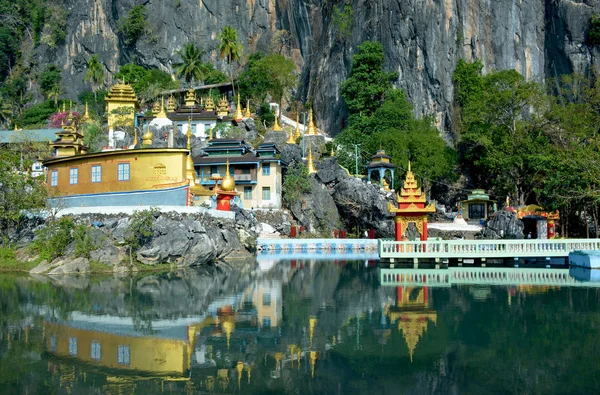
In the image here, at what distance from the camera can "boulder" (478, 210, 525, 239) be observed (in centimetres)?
3912

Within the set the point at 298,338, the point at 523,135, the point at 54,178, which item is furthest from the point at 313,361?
the point at 523,135

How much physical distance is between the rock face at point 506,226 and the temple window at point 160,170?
23.0 m

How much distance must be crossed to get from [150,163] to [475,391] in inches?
896

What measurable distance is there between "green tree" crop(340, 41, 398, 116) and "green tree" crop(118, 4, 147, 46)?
34.7 metres

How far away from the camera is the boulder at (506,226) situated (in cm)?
3912

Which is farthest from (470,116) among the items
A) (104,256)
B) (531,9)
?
(104,256)

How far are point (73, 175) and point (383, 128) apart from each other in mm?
28922

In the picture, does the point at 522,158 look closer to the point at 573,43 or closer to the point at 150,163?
the point at 573,43

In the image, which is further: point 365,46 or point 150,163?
point 365,46

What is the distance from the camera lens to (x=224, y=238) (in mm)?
31625

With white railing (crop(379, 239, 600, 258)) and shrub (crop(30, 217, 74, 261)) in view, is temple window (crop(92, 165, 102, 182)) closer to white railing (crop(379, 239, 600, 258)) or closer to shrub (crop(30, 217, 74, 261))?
shrub (crop(30, 217, 74, 261))

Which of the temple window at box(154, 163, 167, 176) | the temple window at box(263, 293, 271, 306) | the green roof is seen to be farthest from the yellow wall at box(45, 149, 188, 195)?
the green roof

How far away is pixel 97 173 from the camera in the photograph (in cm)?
3011

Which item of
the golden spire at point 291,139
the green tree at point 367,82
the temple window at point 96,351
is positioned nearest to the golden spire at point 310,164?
the golden spire at point 291,139
